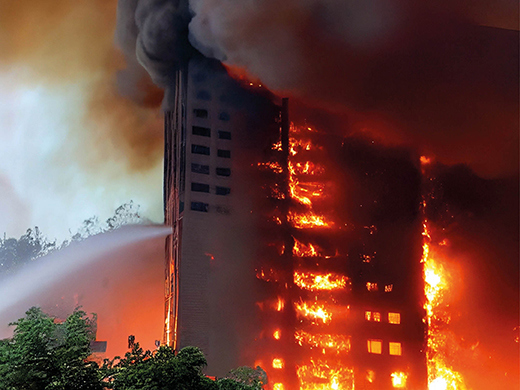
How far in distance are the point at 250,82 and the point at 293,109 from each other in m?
5.12

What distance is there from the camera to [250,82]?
54.1m

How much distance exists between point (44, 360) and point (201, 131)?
117 feet

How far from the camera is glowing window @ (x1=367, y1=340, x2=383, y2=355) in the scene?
52406 mm

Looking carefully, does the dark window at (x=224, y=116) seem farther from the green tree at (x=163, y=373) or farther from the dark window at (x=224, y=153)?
the green tree at (x=163, y=373)

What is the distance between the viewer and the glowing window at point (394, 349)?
52.7 meters

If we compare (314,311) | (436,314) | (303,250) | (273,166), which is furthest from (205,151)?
Answer: (436,314)

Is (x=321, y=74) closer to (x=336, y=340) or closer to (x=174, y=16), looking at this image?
(x=174, y=16)

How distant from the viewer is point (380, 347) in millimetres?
52594

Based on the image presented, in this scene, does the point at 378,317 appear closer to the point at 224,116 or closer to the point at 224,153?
the point at 224,153

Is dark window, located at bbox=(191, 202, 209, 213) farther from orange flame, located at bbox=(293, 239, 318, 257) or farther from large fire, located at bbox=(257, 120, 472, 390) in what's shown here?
orange flame, located at bbox=(293, 239, 318, 257)

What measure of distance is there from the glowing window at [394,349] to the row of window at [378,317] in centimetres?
193

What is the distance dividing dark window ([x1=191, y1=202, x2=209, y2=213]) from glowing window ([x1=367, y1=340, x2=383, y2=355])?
18862 millimetres

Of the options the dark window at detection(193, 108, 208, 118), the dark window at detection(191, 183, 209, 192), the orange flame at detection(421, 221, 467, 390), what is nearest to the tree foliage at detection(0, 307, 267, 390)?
the dark window at detection(191, 183, 209, 192)

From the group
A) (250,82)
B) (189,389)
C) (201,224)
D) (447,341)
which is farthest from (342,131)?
(189,389)
